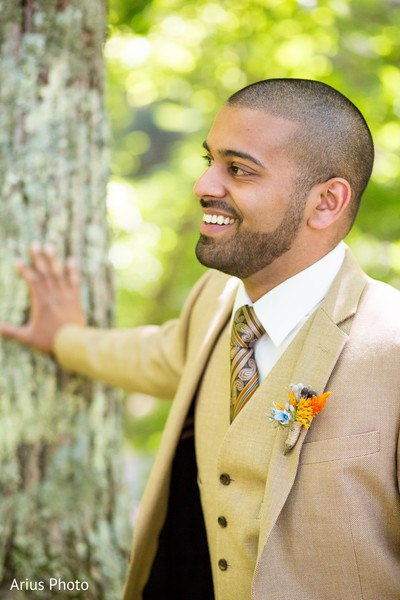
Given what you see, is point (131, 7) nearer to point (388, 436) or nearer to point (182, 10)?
point (182, 10)

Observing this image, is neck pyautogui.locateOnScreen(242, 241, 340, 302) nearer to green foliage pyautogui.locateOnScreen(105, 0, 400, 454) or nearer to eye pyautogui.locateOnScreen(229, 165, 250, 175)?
eye pyautogui.locateOnScreen(229, 165, 250, 175)

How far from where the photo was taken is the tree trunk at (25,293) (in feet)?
8.21

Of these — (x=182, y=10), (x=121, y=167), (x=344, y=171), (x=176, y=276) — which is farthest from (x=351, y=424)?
(x=121, y=167)

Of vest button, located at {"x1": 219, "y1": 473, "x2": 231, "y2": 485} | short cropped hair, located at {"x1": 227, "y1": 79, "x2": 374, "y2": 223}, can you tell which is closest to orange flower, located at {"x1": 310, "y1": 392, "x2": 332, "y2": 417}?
vest button, located at {"x1": 219, "y1": 473, "x2": 231, "y2": 485}

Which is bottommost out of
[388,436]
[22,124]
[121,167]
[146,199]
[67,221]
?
[388,436]

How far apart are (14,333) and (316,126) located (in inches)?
61.2

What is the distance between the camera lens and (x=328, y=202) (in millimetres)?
1942

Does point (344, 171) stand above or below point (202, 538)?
above

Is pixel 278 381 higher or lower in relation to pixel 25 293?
lower

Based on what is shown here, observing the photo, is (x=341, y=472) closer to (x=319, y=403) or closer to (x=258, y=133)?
(x=319, y=403)

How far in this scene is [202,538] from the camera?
2184 mm

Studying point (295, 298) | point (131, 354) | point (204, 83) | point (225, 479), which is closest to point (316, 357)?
point (295, 298)

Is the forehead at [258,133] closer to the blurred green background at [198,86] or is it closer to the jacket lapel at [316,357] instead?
the jacket lapel at [316,357]

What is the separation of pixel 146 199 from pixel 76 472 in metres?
2.47
